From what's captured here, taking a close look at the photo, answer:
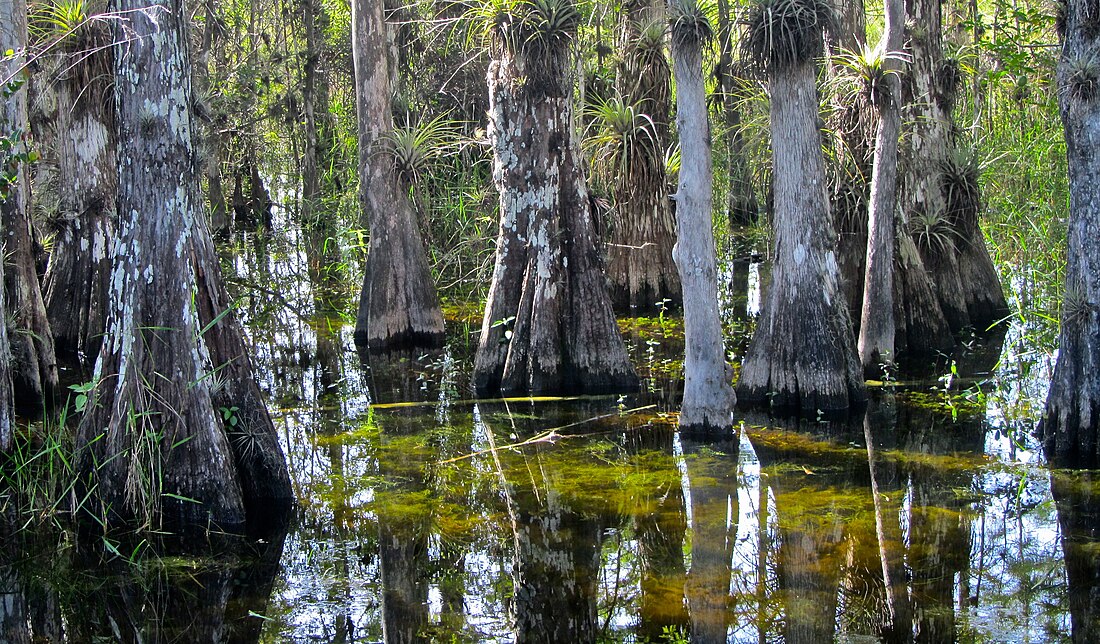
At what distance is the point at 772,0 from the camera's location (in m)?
9.62

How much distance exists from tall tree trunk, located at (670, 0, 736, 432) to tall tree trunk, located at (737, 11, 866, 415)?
865mm

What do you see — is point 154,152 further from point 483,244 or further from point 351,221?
point 351,221

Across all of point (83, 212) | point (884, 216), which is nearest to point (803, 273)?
point (884, 216)

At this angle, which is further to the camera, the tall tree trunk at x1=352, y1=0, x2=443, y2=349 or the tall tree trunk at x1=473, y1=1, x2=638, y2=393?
the tall tree trunk at x1=352, y1=0, x2=443, y2=349

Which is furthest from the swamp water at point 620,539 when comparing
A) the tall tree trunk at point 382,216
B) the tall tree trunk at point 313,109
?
the tall tree trunk at point 313,109

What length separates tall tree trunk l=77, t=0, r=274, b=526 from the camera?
7.59m

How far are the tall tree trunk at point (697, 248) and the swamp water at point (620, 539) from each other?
36 cm

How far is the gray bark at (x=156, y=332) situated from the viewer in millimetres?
7590

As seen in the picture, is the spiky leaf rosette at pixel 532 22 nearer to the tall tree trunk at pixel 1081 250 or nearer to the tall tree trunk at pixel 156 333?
the tall tree trunk at pixel 156 333

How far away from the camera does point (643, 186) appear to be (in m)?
14.6

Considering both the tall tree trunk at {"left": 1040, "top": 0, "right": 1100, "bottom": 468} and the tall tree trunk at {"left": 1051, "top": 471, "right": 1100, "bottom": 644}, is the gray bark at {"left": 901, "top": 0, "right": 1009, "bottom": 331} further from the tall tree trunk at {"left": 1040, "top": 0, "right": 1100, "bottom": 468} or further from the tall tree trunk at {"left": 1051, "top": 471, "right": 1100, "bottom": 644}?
the tall tree trunk at {"left": 1051, "top": 471, "right": 1100, "bottom": 644}

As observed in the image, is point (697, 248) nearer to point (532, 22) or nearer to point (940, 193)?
point (532, 22)

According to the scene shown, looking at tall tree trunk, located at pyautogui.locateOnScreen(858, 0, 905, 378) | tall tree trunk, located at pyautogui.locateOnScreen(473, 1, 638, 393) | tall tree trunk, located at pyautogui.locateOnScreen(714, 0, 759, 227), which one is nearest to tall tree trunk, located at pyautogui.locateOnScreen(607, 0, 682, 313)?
tall tree trunk, located at pyautogui.locateOnScreen(473, 1, 638, 393)

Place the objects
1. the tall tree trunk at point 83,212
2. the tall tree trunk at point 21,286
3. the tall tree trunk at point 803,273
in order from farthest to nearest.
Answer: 1. the tall tree trunk at point 83,212
2. the tall tree trunk at point 21,286
3. the tall tree trunk at point 803,273
